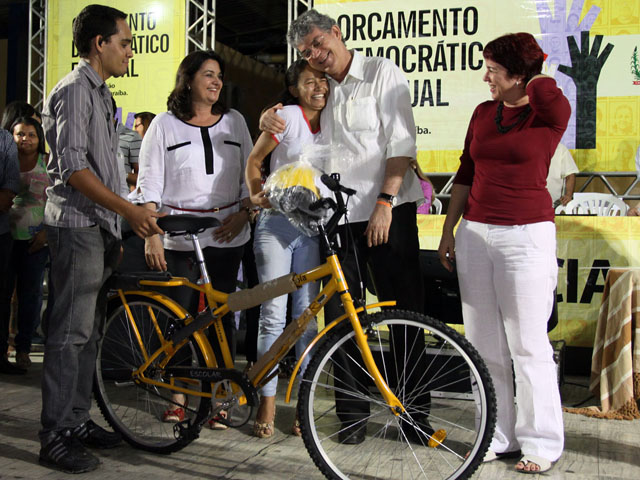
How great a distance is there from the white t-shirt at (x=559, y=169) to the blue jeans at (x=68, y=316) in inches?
137

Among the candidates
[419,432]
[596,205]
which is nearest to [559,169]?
[596,205]

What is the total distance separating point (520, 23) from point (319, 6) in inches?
73.7

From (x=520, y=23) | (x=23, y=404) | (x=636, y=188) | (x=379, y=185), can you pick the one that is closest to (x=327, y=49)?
(x=379, y=185)

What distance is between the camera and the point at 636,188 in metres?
7.48

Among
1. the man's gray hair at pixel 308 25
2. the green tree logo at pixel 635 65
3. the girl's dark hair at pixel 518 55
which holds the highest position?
the green tree logo at pixel 635 65

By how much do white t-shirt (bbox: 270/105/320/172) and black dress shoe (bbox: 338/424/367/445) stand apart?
46.8 inches

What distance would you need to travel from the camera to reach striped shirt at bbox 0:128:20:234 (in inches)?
173

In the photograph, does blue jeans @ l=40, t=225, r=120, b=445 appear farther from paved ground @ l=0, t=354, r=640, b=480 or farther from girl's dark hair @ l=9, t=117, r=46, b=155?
girl's dark hair @ l=9, t=117, r=46, b=155

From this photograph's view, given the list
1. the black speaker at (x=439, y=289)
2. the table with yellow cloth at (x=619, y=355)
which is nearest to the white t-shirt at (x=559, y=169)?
the table with yellow cloth at (x=619, y=355)

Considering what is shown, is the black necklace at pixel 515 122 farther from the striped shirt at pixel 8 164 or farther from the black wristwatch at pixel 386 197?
the striped shirt at pixel 8 164

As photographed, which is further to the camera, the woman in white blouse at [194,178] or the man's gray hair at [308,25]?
the woman in white blouse at [194,178]

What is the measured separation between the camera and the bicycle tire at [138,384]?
2938mm

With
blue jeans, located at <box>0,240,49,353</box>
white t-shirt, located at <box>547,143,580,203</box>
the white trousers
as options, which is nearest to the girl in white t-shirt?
the white trousers

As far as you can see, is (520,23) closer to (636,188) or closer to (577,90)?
(577,90)
